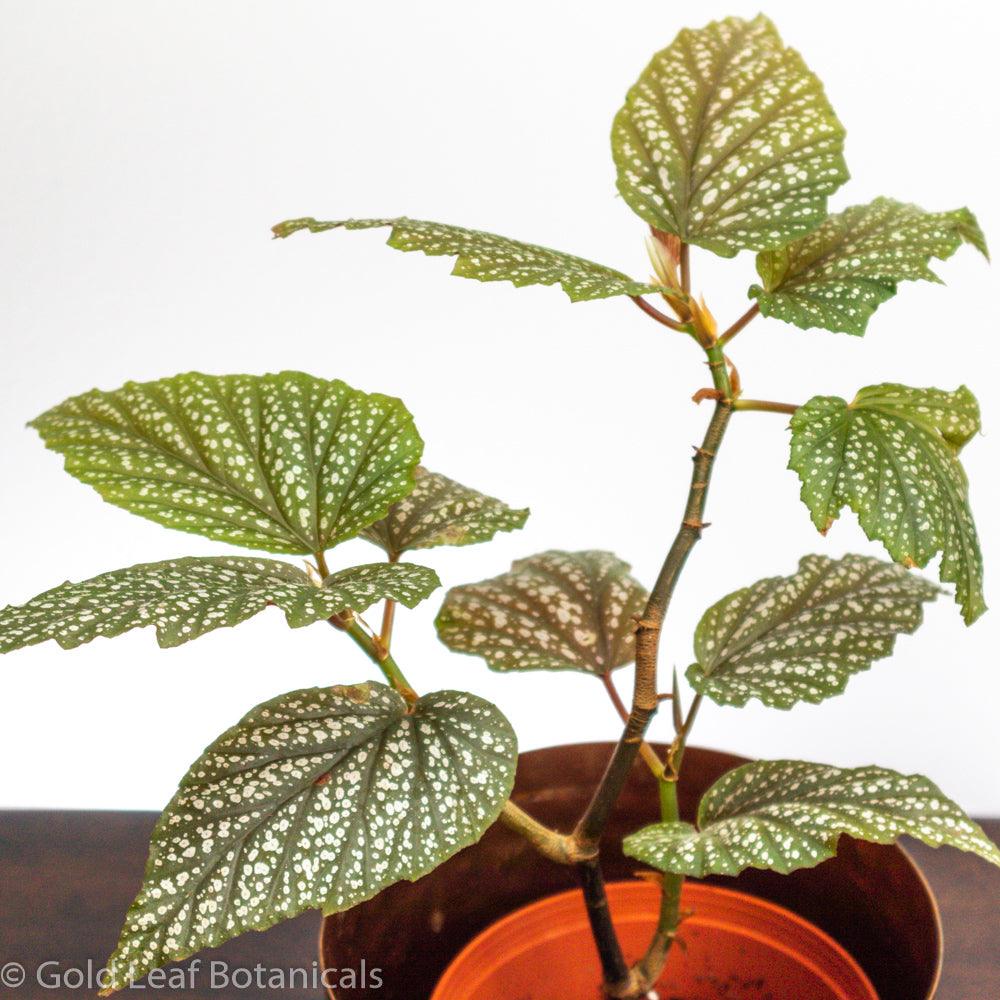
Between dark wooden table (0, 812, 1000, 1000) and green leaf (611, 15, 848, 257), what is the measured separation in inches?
34.1

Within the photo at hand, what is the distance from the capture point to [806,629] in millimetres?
952

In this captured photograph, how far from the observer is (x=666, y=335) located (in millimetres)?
1382

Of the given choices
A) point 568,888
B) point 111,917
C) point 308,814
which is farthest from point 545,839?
point 111,917

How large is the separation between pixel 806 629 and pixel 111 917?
0.89 metres

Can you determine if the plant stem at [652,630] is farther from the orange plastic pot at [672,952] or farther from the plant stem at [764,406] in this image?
the orange plastic pot at [672,952]

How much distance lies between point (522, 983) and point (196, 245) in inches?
37.0

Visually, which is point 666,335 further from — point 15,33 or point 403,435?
point 15,33

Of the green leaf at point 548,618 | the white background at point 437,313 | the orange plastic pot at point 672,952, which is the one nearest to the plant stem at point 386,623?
the green leaf at point 548,618

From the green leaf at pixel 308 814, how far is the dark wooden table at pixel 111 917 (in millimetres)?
506

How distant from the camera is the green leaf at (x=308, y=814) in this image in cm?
71

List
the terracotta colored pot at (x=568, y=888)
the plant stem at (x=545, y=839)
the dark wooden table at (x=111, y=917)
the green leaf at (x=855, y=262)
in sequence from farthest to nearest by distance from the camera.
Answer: the dark wooden table at (x=111, y=917)
the terracotta colored pot at (x=568, y=888)
the plant stem at (x=545, y=839)
the green leaf at (x=855, y=262)

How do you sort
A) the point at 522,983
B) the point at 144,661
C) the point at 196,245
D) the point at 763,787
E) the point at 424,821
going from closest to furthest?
the point at 424,821
the point at 763,787
the point at 522,983
the point at 196,245
the point at 144,661

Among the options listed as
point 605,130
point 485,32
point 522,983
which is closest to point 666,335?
point 605,130

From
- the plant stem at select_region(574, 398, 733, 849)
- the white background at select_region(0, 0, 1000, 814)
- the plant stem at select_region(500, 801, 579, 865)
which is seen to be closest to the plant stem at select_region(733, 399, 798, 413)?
the plant stem at select_region(574, 398, 733, 849)
